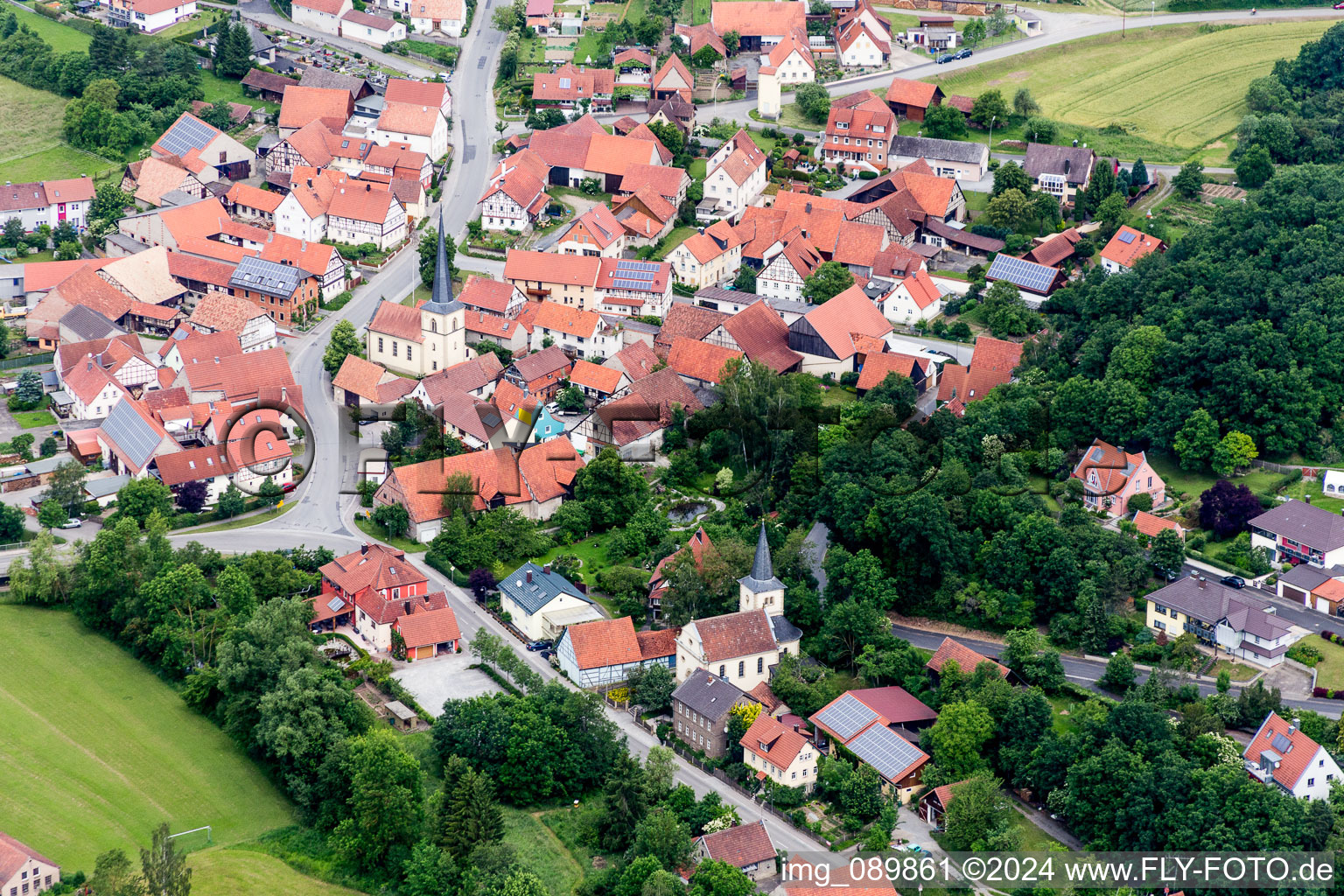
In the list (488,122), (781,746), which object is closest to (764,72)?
(488,122)

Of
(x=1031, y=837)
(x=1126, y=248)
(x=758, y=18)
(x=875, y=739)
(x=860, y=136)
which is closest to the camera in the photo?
(x=1031, y=837)

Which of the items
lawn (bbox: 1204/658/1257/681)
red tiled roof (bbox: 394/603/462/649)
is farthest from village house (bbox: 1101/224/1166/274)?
red tiled roof (bbox: 394/603/462/649)

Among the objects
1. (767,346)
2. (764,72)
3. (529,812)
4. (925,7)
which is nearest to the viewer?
(529,812)

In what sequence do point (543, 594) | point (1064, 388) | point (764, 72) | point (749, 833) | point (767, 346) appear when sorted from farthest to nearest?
point (764, 72) < point (767, 346) < point (1064, 388) < point (543, 594) < point (749, 833)

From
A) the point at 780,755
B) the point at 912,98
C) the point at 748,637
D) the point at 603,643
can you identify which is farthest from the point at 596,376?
the point at 912,98

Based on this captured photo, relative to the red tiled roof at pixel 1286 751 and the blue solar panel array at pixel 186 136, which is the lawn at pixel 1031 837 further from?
the blue solar panel array at pixel 186 136

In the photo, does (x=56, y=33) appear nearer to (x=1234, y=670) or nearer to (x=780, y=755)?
(x=780, y=755)

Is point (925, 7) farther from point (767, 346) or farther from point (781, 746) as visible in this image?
point (781, 746)
